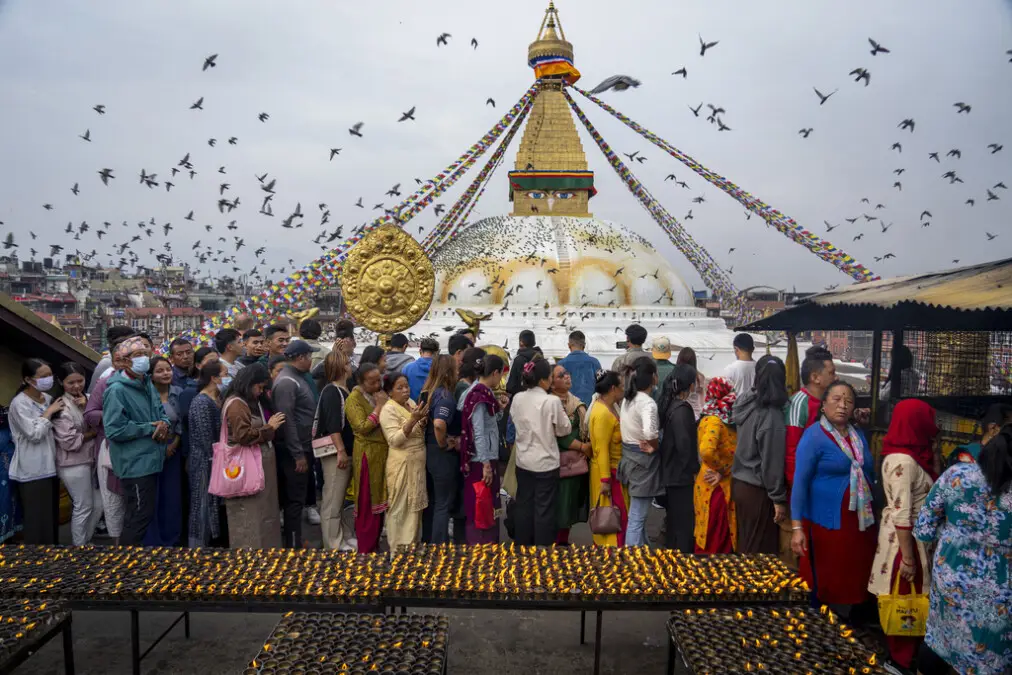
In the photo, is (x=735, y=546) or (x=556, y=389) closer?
(x=735, y=546)

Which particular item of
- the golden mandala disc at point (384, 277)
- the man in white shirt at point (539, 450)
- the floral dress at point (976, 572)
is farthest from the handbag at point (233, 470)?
the floral dress at point (976, 572)

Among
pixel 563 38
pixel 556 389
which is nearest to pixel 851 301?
pixel 556 389

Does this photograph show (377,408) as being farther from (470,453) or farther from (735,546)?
(735,546)

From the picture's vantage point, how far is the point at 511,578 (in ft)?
11.8

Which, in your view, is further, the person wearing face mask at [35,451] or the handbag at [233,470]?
the person wearing face mask at [35,451]

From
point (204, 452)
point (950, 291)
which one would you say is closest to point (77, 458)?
point (204, 452)

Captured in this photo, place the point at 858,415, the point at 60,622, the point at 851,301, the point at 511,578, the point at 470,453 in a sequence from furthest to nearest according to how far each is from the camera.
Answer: the point at 851,301 → the point at 470,453 → the point at 858,415 → the point at 511,578 → the point at 60,622

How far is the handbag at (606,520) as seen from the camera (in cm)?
473

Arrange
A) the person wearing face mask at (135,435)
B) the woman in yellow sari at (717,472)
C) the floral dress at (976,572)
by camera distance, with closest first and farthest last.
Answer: the floral dress at (976,572)
the woman in yellow sari at (717,472)
the person wearing face mask at (135,435)

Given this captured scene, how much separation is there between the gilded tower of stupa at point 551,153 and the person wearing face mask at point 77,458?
1553 centimetres

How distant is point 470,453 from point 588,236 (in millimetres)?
13761

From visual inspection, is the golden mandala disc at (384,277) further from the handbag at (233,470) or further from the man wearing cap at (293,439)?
the handbag at (233,470)

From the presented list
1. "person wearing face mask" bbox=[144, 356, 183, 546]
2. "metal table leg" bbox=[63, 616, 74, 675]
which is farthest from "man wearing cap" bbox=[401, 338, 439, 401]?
"metal table leg" bbox=[63, 616, 74, 675]

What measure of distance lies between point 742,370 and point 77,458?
5704 millimetres
